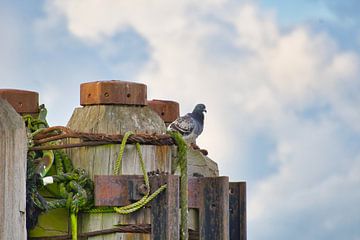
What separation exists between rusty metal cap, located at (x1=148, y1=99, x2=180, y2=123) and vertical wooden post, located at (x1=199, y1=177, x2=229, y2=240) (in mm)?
916

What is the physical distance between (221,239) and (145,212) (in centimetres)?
54

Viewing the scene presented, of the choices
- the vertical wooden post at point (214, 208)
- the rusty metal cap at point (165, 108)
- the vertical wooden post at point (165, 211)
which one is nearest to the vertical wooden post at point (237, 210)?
the vertical wooden post at point (214, 208)

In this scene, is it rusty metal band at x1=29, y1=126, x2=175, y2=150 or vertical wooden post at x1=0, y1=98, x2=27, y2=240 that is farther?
rusty metal band at x1=29, y1=126, x2=175, y2=150

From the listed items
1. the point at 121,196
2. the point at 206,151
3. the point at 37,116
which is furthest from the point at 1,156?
the point at 206,151

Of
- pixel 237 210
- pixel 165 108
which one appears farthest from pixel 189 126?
pixel 237 210

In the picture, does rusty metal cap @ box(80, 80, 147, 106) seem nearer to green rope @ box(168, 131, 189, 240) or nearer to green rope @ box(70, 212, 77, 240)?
green rope @ box(168, 131, 189, 240)

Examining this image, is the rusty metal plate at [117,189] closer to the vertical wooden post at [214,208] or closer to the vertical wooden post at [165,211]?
the vertical wooden post at [165,211]

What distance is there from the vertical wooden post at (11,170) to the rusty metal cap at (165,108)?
2158mm

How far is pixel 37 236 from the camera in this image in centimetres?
533

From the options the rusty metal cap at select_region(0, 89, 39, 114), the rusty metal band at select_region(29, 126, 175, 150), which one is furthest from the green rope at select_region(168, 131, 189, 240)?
the rusty metal cap at select_region(0, 89, 39, 114)

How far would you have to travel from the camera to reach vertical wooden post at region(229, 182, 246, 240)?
6.08 meters

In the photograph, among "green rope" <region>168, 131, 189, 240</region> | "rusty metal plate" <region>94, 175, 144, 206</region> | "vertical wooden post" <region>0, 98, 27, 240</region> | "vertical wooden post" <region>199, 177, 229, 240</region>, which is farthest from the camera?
"vertical wooden post" <region>199, 177, 229, 240</region>

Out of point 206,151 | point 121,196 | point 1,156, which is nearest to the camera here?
point 1,156

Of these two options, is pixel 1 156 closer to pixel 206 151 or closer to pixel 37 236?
pixel 37 236
